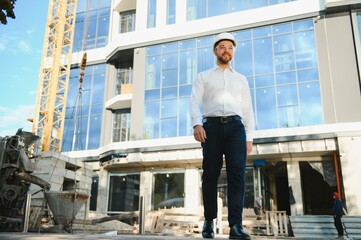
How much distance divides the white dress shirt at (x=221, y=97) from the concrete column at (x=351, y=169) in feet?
54.5

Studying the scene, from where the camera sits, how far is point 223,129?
3.87 m

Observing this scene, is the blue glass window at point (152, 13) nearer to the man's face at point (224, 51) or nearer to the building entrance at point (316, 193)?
the building entrance at point (316, 193)

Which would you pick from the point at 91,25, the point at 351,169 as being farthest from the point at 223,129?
the point at 91,25

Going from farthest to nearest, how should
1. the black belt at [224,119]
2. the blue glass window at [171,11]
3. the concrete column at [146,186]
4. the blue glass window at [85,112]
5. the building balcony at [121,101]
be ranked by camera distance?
the blue glass window at [85,112] → the building balcony at [121,101] → the blue glass window at [171,11] → the concrete column at [146,186] → the black belt at [224,119]

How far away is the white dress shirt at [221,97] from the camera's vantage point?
157 inches

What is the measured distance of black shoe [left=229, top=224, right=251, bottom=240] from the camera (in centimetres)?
343

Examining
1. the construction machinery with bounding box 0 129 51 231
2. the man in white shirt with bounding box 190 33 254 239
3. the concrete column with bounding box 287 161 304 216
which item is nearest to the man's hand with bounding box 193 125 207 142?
the man in white shirt with bounding box 190 33 254 239

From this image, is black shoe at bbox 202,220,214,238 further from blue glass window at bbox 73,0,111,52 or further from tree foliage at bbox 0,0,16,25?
blue glass window at bbox 73,0,111,52

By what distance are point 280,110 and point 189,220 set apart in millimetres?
7945

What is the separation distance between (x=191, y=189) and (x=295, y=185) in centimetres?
613

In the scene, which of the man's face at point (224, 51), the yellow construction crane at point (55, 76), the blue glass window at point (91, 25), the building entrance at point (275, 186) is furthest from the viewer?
the yellow construction crane at point (55, 76)

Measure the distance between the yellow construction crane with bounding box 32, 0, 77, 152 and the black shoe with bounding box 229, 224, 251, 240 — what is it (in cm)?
3097

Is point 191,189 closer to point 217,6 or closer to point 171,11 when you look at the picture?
point 217,6

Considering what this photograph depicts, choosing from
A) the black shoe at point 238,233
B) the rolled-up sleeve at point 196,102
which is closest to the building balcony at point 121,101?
the rolled-up sleeve at point 196,102
